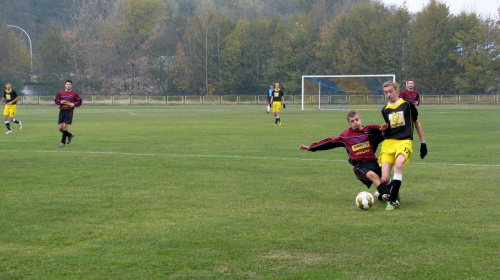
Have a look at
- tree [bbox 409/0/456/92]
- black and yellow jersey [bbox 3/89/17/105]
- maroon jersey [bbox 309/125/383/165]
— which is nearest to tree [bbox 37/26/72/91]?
tree [bbox 409/0/456/92]

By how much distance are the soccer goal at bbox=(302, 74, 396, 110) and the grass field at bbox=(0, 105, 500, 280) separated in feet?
117

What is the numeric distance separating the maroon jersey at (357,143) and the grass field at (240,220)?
0.69 m

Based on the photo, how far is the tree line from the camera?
66188 mm

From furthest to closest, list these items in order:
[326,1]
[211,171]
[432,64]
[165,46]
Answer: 1. [326,1]
2. [165,46]
3. [432,64]
4. [211,171]

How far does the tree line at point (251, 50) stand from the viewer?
66.2 metres

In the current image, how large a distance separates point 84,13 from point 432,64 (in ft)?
169

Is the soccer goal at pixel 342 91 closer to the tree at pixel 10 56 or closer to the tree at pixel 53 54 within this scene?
the tree at pixel 53 54

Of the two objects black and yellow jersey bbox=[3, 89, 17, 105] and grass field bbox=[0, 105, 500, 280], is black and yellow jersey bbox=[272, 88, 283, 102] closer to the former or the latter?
black and yellow jersey bbox=[3, 89, 17, 105]

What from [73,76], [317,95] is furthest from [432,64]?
[73,76]

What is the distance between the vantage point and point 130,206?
8.34 meters

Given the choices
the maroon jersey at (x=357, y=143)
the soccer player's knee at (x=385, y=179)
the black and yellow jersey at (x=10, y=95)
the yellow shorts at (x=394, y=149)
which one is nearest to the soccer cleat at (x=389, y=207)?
the soccer player's knee at (x=385, y=179)

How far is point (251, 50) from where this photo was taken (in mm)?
78562

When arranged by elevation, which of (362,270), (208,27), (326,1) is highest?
(326,1)

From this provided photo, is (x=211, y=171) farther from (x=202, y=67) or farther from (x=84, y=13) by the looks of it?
(x=84, y=13)
